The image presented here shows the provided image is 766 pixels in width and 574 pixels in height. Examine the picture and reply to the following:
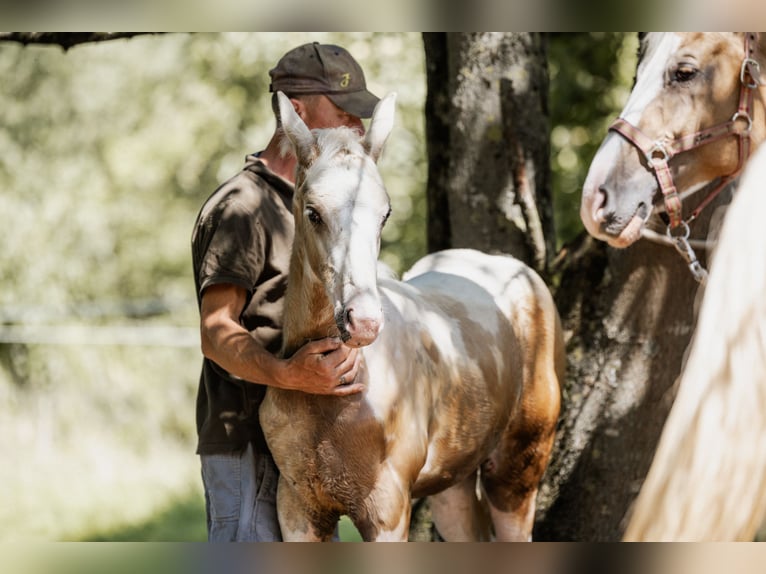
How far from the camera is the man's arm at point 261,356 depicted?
277 cm

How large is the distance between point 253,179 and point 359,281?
0.77m

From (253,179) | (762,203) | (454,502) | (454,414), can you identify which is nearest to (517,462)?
(454,502)

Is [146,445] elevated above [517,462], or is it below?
below

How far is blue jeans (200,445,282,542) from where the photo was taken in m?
3.21

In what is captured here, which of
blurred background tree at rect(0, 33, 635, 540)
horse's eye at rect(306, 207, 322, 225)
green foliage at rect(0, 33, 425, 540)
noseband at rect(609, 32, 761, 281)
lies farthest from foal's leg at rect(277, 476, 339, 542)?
green foliage at rect(0, 33, 425, 540)

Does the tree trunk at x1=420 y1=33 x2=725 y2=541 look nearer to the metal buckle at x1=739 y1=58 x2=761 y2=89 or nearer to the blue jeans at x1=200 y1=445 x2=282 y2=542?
the metal buckle at x1=739 y1=58 x2=761 y2=89

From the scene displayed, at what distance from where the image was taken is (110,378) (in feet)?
26.5

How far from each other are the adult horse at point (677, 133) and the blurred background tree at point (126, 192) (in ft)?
12.1

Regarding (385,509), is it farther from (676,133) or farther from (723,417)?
(676,133)

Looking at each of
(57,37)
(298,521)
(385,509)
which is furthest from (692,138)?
(57,37)

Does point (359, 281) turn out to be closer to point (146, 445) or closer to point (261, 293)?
point (261, 293)

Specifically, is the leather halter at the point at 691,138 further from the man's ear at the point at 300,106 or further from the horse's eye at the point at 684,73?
the man's ear at the point at 300,106

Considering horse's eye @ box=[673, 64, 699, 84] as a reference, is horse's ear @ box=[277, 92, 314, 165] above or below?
below

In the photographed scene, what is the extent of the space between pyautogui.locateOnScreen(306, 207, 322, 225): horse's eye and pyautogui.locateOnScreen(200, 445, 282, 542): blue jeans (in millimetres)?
901
